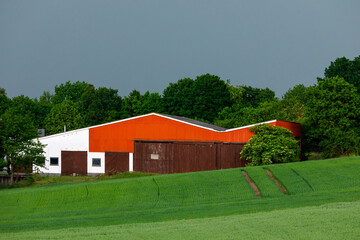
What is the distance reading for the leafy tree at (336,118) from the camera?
45.1 meters

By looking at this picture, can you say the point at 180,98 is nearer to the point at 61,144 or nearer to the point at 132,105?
the point at 132,105

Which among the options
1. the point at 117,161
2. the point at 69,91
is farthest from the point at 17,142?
the point at 69,91

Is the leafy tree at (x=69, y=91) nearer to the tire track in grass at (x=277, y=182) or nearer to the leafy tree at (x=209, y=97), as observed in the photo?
the leafy tree at (x=209, y=97)

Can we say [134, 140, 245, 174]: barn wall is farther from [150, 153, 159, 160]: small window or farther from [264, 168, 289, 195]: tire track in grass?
[264, 168, 289, 195]: tire track in grass

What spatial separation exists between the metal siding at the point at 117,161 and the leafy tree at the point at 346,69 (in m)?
43.0

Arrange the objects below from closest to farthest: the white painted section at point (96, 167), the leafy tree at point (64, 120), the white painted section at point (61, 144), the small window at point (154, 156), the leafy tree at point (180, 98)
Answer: the small window at point (154, 156) → the white painted section at point (96, 167) → the white painted section at point (61, 144) → the leafy tree at point (180, 98) → the leafy tree at point (64, 120)

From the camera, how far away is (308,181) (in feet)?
95.3

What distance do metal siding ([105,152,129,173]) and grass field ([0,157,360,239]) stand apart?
12407 millimetres

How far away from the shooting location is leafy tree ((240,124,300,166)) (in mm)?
36438

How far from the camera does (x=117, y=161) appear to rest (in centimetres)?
4256

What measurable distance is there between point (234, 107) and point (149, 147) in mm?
43133

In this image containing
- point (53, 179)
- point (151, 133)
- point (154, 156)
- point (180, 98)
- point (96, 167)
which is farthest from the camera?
point (180, 98)

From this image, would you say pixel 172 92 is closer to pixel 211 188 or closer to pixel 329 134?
pixel 329 134

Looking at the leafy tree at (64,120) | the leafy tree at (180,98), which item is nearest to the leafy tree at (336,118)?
the leafy tree at (180,98)
